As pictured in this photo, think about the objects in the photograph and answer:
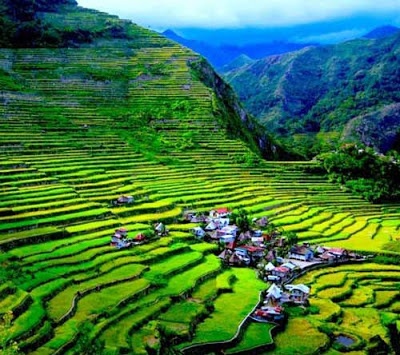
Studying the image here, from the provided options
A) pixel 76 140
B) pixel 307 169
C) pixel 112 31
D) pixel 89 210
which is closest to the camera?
pixel 89 210

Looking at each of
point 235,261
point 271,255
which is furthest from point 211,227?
point 271,255

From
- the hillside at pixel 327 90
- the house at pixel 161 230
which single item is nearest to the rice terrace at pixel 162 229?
the house at pixel 161 230

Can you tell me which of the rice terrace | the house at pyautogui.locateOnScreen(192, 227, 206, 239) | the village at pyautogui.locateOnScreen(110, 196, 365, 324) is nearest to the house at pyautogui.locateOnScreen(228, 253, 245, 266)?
the village at pyautogui.locateOnScreen(110, 196, 365, 324)

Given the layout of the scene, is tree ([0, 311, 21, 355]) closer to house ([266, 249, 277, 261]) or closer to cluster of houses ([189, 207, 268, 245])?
house ([266, 249, 277, 261])

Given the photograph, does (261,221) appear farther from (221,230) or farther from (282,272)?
(282,272)

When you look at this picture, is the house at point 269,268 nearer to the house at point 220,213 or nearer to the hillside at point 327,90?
the house at point 220,213

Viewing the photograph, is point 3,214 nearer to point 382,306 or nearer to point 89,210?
point 89,210

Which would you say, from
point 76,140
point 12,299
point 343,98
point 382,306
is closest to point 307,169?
point 76,140

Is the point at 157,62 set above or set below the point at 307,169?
above
